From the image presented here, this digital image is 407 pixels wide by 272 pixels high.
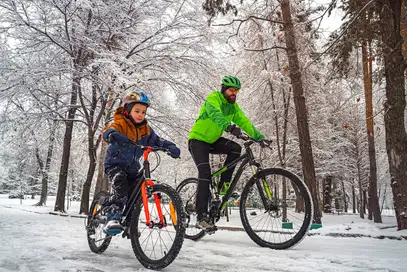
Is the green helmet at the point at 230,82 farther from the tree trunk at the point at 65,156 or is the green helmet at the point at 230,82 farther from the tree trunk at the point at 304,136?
the tree trunk at the point at 65,156

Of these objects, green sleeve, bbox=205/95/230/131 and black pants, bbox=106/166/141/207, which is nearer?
black pants, bbox=106/166/141/207

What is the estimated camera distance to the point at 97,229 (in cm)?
371

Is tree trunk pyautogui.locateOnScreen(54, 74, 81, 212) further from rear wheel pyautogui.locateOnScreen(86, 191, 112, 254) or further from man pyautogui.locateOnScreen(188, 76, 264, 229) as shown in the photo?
man pyautogui.locateOnScreen(188, 76, 264, 229)

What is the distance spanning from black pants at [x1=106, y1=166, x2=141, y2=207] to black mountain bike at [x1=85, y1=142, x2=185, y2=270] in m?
0.09

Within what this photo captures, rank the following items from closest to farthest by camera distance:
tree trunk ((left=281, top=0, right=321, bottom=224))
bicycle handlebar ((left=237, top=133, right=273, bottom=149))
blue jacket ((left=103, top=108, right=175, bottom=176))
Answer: blue jacket ((left=103, top=108, right=175, bottom=176)) < bicycle handlebar ((left=237, top=133, right=273, bottom=149)) < tree trunk ((left=281, top=0, right=321, bottom=224))

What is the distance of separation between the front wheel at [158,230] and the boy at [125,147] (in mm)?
272

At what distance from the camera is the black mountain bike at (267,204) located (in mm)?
3600

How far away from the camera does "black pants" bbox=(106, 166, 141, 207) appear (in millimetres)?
3342

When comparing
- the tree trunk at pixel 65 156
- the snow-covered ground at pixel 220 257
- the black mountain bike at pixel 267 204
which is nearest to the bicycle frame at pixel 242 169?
the black mountain bike at pixel 267 204

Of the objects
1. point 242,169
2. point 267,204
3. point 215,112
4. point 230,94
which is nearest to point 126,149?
point 215,112

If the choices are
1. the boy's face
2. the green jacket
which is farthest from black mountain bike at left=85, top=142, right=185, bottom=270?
the green jacket

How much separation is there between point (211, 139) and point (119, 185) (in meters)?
1.34

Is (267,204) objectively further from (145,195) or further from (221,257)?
(145,195)

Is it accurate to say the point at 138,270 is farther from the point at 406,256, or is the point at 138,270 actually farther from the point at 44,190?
the point at 44,190
